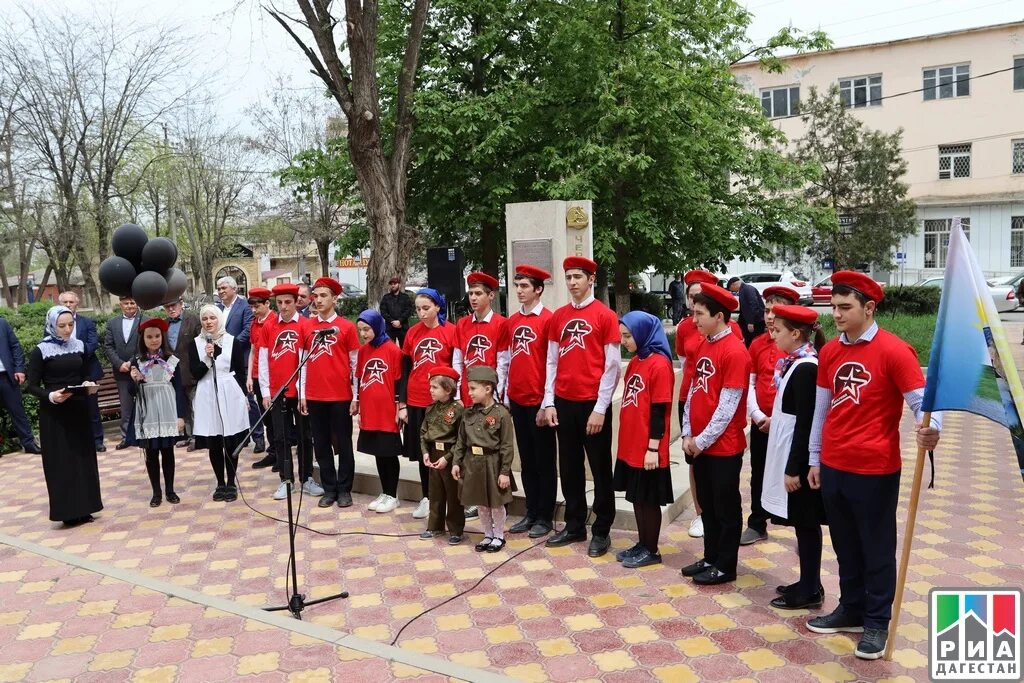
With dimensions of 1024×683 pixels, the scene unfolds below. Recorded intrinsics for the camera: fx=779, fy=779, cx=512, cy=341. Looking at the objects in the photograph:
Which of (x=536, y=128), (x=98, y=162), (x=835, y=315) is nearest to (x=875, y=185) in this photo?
(x=536, y=128)

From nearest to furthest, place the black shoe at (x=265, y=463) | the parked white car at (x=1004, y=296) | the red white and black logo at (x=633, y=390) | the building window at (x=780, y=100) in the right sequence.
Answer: the red white and black logo at (x=633, y=390), the black shoe at (x=265, y=463), the parked white car at (x=1004, y=296), the building window at (x=780, y=100)

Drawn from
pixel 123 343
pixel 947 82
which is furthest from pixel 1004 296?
pixel 123 343

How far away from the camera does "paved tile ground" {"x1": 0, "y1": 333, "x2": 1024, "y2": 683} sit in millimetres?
4008

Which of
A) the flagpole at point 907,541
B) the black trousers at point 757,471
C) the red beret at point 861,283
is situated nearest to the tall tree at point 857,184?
the black trousers at point 757,471

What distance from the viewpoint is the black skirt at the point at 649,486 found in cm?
506

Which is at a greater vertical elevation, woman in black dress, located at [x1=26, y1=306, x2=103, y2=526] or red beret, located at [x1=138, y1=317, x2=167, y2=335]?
red beret, located at [x1=138, y1=317, x2=167, y2=335]

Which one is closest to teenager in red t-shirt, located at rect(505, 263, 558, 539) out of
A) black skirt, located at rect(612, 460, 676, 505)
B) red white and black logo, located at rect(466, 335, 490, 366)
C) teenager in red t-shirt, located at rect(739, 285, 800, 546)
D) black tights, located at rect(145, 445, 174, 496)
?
red white and black logo, located at rect(466, 335, 490, 366)

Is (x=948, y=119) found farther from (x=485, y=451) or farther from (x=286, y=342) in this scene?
(x=485, y=451)

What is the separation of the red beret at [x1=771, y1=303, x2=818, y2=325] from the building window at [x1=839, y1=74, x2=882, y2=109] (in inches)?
1361

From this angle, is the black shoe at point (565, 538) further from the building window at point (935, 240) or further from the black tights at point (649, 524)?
the building window at point (935, 240)

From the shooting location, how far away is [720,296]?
185 inches

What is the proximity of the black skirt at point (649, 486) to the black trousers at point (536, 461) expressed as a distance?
835mm

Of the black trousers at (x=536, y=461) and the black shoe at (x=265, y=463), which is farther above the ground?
the black trousers at (x=536, y=461)

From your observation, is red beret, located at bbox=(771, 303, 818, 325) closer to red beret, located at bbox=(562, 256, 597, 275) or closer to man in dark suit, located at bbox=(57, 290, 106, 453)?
red beret, located at bbox=(562, 256, 597, 275)
